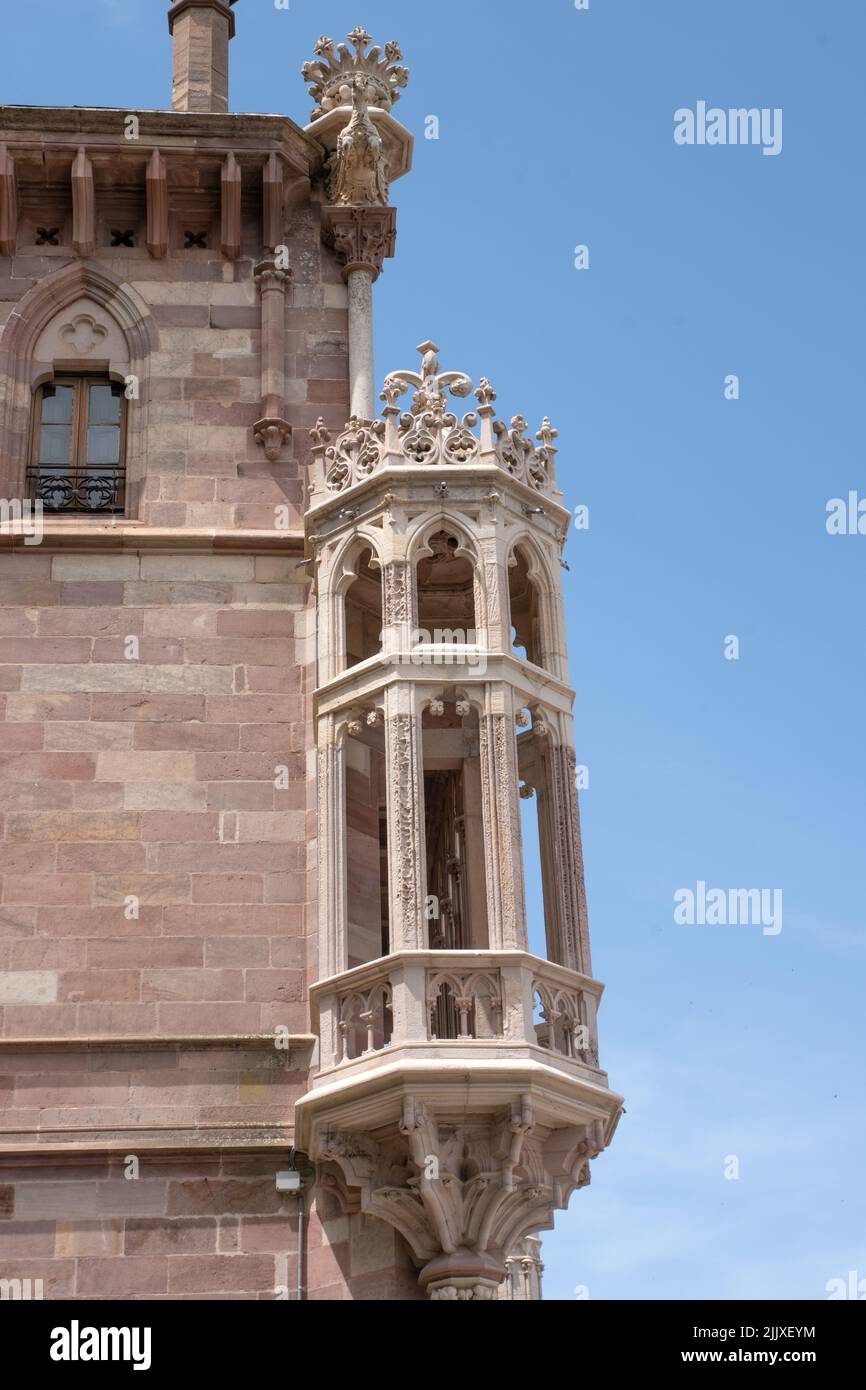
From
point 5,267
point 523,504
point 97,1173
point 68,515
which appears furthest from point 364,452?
point 97,1173

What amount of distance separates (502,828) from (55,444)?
612 cm

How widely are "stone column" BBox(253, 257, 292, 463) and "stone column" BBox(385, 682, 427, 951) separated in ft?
11.2

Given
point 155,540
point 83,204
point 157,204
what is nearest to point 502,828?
point 155,540

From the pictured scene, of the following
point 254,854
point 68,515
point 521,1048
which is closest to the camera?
point 521,1048

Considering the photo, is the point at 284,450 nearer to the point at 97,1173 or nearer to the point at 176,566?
the point at 176,566

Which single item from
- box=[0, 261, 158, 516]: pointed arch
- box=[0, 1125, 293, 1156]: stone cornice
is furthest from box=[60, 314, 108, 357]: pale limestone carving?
box=[0, 1125, 293, 1156]: stone cornice

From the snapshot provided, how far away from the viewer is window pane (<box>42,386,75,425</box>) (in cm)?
2198

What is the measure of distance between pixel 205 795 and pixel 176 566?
2.20m

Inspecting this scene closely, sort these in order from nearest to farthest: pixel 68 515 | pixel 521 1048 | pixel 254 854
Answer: pixel 521 1048
pixel 254 854
pixel 68 515

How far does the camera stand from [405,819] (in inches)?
726

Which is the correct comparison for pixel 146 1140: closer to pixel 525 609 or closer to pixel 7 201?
pixel 525 609

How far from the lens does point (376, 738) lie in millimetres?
20219

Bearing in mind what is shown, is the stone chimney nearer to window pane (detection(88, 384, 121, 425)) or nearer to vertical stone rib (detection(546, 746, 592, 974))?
window pane (detection(88, 384, 121, 425))

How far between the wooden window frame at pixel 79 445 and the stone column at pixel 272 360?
1285 millimetres
